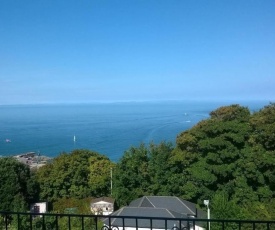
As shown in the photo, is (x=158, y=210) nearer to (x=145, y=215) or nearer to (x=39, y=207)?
(x=145, y=215)

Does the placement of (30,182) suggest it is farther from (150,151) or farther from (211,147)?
(211,147)

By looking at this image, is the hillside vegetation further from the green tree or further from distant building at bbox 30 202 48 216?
distant building at bbox 30 202 48 216

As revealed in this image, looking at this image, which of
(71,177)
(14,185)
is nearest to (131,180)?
(71,177)

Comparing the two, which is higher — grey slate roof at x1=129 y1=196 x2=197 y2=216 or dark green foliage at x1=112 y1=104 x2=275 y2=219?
dark green foliage at x1=112 y1=104 x2=275 y2=219

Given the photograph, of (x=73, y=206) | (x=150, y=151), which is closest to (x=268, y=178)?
(x=150, y=151)

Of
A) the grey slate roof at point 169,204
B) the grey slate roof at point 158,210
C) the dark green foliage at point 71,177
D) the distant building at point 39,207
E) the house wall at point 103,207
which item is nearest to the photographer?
the grey slate roof at point 158,210

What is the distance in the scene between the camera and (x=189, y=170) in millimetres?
17359

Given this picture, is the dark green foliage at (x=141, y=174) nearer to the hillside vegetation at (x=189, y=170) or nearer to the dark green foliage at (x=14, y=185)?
the hillside vegetation at (x=189, y=170)

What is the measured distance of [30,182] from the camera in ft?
64.4

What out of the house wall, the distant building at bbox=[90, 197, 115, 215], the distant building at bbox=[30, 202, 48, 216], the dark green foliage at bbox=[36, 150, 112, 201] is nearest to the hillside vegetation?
the dark green foliage at bbox=[36, 150, 112, 201]

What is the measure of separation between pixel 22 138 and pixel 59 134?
8.13 m

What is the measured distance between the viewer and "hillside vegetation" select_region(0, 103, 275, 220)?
604 inches

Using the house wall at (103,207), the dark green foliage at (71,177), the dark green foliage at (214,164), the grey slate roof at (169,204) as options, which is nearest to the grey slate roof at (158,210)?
the grey slate roof at (169,204)

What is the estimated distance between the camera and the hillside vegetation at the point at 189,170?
1534cm
